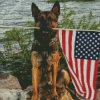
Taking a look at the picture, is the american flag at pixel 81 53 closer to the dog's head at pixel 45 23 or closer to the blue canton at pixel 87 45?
the blue canton at pixel 87 45

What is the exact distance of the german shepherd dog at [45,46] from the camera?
3236 mm

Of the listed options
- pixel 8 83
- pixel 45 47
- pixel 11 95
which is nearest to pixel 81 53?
pixel 45 47

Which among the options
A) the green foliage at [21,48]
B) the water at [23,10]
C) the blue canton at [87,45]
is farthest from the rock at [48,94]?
the water at [23,10]

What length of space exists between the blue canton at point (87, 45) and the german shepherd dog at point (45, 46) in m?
0.55

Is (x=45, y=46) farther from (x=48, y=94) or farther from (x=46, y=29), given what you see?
(x=48, y=94)

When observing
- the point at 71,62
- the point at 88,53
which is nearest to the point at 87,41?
the point at 88,53

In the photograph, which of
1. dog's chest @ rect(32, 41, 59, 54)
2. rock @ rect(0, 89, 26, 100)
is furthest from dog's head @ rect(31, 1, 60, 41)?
rock @ rect(0, 89, 26, 100)

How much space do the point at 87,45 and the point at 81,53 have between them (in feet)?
0.78

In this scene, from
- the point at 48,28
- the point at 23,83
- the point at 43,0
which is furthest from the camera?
the point at 43,0

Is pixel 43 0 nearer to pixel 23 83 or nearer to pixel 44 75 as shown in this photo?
pixel 23 83

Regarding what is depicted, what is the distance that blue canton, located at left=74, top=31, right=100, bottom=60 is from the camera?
11.9 feet

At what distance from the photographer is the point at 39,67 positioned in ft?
11.9

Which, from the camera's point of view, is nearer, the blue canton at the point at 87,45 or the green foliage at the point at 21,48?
the blue canton at the point at 87,45

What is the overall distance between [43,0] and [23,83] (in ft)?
17.4
